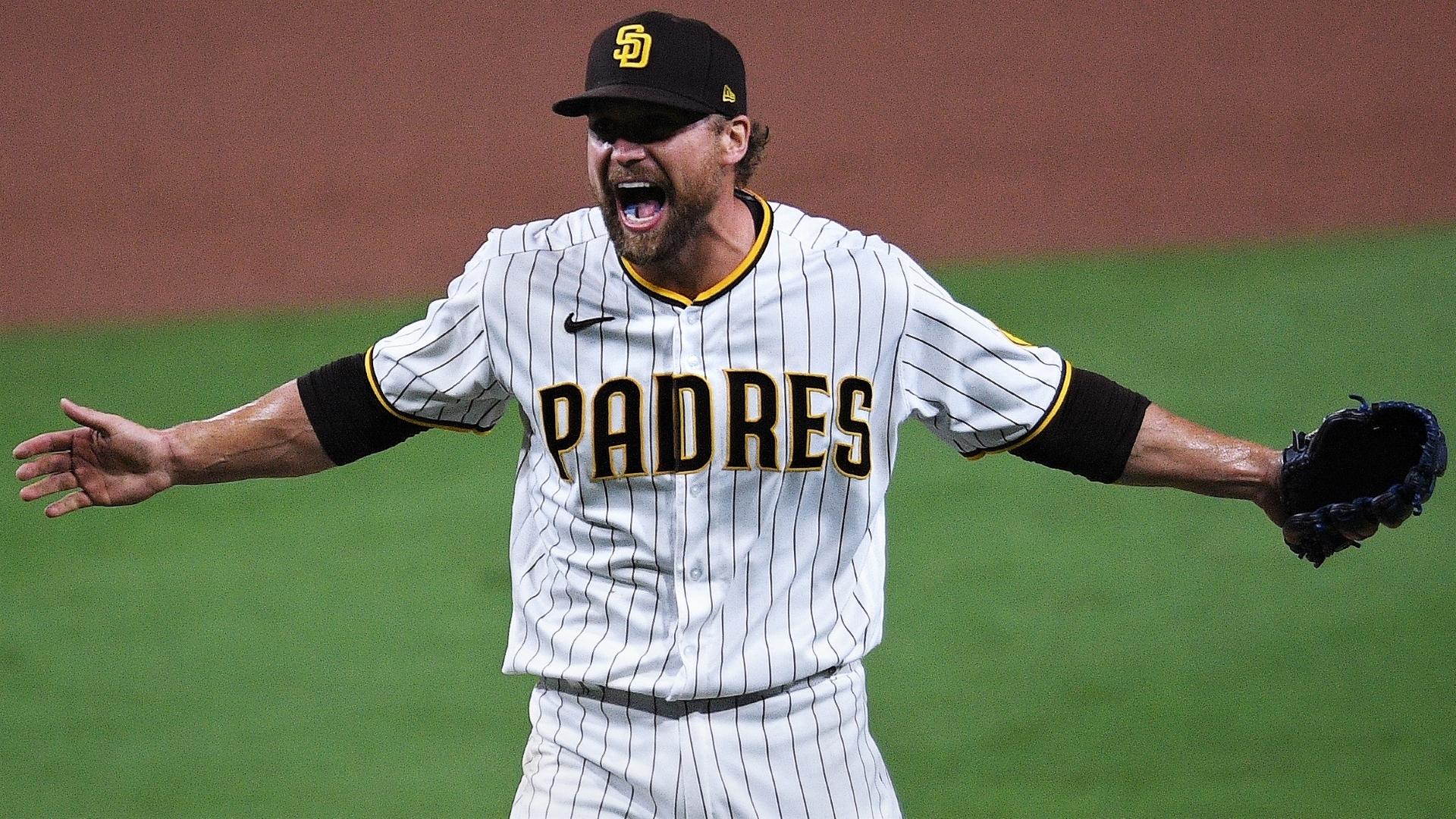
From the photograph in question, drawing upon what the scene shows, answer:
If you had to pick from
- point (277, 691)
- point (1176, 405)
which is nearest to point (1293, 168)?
point (1176, 405)

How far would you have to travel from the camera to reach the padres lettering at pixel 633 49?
9.84 ft

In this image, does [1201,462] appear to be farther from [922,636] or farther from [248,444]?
[922,636]

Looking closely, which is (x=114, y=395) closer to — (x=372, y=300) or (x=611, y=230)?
(x=372, y=300)

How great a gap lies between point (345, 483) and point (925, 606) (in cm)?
280

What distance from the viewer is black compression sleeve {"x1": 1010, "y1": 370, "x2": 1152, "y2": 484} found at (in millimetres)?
3238

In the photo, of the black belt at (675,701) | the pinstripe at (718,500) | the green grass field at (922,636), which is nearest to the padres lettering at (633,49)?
the pinstripe at (718,500)

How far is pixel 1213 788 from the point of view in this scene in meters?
5.02

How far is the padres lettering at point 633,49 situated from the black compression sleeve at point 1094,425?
1.01 meters

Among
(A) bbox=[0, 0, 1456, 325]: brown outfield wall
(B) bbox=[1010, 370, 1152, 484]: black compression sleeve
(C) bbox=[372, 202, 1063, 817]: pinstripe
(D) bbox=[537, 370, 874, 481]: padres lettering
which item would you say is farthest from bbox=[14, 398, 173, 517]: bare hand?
(A) bbox=[0, 0, 1456, 325]: brown outfield wall

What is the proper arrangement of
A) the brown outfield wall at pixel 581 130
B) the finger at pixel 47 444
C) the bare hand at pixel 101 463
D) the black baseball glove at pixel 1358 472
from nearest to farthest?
the black baseball glove at pixel 1358 472, the finger at pixel 47 444, the bare hand at pixel 101 463, the brown outfield wall at pixel 581 130

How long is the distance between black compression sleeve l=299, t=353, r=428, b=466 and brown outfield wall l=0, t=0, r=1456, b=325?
7.45m

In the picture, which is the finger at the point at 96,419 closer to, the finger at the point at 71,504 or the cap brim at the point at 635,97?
the finger at the point at 71,504

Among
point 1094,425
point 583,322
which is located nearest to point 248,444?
point 583,322

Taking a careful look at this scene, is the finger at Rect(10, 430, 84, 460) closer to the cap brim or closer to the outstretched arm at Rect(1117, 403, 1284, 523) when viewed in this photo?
the cap brim
